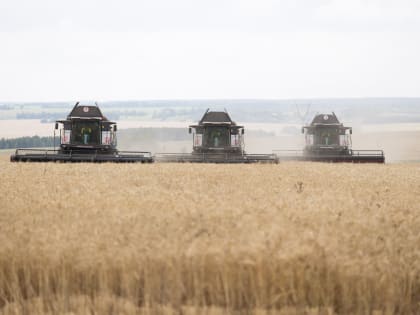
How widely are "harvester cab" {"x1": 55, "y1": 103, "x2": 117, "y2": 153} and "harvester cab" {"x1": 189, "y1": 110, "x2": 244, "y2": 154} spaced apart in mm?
4002

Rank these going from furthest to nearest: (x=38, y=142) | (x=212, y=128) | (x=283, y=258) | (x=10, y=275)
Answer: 1. (x=38, y=142)
2. (x=212, y=128)
3. (x=10, y=275)
4. (x=283, y=258)

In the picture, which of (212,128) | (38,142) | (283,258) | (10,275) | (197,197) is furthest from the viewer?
(38,142)

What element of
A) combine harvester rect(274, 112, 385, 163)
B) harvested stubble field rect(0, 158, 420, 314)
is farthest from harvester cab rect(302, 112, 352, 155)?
harvested stubble field rect(0, 158, 420, 314)

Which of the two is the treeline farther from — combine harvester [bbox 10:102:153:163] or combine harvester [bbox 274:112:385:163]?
combine harvester [bbox 274:112:385:163]

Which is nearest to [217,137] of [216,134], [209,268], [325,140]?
[216,134]

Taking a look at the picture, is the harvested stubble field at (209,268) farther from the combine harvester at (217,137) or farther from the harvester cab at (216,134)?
the harvester cab at (216,134)

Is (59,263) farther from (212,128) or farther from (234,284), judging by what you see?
(212,128)

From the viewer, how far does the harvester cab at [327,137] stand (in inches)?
1287

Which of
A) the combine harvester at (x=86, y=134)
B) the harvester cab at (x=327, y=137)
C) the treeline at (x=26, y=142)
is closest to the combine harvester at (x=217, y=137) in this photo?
the combine harvester at (x=86, y=134)

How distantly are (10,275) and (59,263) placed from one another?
1.90 ft

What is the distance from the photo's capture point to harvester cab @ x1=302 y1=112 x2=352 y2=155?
32688 millimetres

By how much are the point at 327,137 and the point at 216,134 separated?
579cm

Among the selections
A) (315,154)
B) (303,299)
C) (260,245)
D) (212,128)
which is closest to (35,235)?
(260,245)

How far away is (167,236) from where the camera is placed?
6715mm
